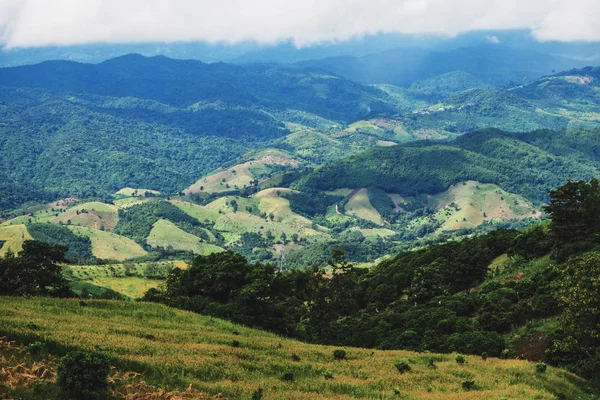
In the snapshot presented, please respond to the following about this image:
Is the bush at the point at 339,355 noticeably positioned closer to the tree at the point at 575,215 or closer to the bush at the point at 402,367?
the bush at the point at 402,367

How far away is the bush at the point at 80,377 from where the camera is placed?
33.2 m

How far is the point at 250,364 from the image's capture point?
49.4 metres

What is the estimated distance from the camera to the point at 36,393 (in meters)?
33.7

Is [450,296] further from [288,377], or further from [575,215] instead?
[288,377]

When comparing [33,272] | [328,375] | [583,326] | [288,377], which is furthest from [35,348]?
[583,326]

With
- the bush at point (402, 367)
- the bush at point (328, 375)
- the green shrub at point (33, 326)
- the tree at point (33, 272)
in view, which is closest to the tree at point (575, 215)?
the bush at point (402, 367)

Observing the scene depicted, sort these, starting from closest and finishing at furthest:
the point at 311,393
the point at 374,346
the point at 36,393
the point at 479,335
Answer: the point at 36,393, the point at 311,393, the point at 479,335, the point at 374,346

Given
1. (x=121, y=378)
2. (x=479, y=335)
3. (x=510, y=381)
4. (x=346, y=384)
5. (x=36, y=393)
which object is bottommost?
(x=479, y=335)

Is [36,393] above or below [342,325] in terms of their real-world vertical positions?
above

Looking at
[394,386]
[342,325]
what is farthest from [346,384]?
[342,325]

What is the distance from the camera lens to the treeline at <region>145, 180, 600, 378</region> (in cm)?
6103

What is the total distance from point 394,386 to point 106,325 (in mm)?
27122

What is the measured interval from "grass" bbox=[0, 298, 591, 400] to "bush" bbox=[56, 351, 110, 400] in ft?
21.2

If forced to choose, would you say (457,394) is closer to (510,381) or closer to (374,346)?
(510,381)
